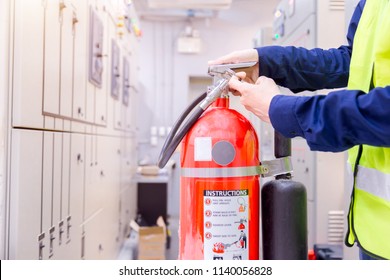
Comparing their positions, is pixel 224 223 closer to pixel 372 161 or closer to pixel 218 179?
pixel 218 179

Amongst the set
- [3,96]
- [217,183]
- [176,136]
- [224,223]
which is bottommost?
[224,223]

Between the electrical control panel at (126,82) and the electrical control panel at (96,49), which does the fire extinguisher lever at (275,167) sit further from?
the electrical control panel at (126,82)

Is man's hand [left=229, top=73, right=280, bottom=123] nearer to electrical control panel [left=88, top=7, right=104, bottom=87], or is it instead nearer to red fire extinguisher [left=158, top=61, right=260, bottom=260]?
red fire extinguisher [left=158, top=61, right=260, bottom=260]

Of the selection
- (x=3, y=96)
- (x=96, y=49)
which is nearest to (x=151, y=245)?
(x=96, y=49)

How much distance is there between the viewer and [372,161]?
0.81 meters

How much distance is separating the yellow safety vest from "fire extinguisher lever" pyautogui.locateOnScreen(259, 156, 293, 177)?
7.2 inches

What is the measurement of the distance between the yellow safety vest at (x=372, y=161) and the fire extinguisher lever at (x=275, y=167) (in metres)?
0.18

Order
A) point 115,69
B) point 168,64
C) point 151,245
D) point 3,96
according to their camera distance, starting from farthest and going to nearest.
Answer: point 168,64, point 151,245, point 115,69, point 3,96

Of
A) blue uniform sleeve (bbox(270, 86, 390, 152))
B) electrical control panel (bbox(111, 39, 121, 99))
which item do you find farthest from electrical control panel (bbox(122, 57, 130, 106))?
blue uniform sleeve (bbox(270, 86, 390, 152))

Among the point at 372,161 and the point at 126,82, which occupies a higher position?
the point at 126,82

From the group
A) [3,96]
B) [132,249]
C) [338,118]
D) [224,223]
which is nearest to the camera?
[338,118]

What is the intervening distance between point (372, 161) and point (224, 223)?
0.39 m

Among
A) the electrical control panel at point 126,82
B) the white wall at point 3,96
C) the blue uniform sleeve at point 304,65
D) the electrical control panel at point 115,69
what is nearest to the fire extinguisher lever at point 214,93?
the blue uniform sleeve at point 304,65

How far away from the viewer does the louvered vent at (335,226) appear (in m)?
1.91
